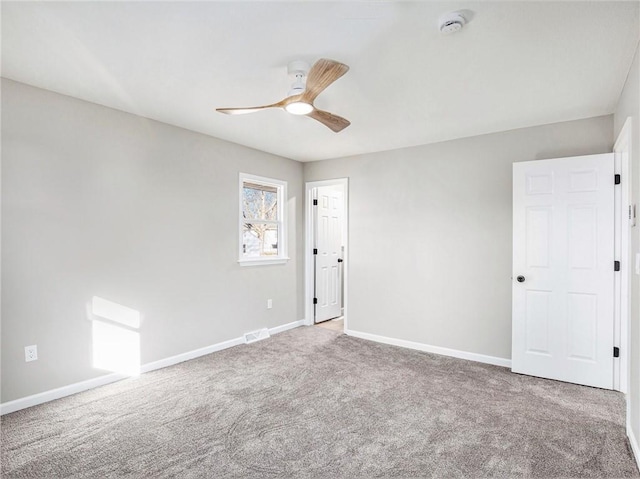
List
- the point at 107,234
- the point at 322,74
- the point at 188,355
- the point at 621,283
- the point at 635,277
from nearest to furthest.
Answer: the point at 322,74, the point at 635,277, the point at 621,283, the point at 107,234, the point at 188,355

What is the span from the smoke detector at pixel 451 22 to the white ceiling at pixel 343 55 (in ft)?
0.13

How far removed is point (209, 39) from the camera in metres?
2.07

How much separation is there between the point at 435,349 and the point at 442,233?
1.34 m

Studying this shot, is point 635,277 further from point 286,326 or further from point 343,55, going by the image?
point 286,326

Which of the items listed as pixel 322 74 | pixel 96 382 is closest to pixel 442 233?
pixel 322 74

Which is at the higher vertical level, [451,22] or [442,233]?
[451,22]

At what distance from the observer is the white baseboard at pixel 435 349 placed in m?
3.72

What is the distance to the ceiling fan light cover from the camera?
7.97 ft

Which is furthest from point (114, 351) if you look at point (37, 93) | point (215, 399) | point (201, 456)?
point (37, 93)

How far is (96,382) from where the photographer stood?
121 inches

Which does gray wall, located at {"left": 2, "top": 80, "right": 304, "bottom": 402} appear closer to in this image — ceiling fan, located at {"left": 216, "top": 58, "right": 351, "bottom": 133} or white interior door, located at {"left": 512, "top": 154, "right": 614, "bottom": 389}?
ceiling fan, located at {"left": 216, "top": 58, "right": 351, "bottom": 133}

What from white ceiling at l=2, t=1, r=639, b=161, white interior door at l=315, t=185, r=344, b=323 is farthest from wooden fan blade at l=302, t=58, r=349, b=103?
white interior door at l=315, t=185, r=344, b=323

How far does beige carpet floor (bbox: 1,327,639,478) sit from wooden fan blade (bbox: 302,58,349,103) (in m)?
2.23

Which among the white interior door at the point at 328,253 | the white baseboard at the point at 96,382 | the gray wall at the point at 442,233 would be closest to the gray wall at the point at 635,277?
the gray wall at the point at 442,233
